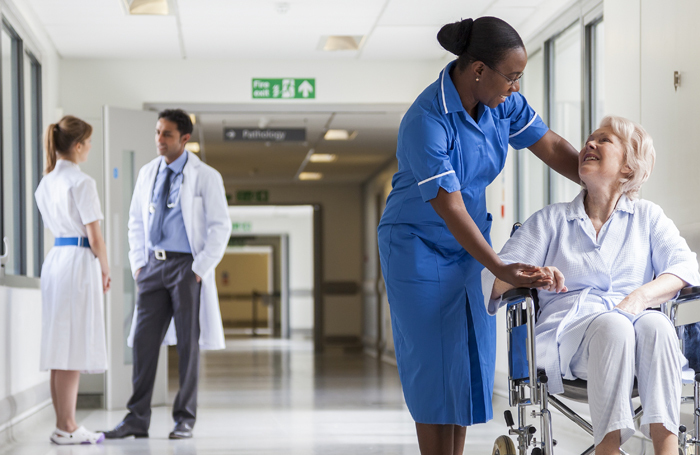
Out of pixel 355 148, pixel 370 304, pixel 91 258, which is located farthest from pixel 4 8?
pixel 370 304

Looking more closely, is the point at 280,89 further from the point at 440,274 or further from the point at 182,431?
the point at 440,274

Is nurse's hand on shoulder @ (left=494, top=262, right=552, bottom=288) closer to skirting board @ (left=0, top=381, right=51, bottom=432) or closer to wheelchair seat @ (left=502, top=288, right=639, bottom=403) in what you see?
wheelchair seat @ (left=502, top=288, right=639, bottom=403)

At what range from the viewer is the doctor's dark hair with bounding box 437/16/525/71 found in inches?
83.0

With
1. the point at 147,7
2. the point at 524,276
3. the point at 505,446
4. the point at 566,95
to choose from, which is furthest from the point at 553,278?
the point at 147,7

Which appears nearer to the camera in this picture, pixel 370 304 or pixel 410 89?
pixel 410 89

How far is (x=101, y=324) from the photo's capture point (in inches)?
168

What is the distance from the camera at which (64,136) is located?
4293mm

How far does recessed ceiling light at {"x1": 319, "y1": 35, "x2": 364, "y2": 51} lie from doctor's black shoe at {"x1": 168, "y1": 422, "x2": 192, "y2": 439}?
3056 millimetres

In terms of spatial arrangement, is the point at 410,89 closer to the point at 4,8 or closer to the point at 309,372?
the point at 4,8

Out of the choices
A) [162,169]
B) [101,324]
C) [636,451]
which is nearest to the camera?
[636,451]

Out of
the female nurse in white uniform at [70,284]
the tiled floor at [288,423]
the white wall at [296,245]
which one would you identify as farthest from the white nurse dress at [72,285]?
the white wall at [296,245]

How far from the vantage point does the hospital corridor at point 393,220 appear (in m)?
2.16

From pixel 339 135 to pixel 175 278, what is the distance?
5.42 meters

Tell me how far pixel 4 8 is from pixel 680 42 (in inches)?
145
